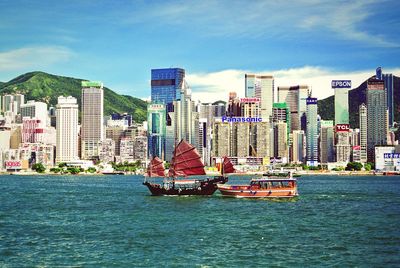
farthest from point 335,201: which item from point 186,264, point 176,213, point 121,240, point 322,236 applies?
point 186,264

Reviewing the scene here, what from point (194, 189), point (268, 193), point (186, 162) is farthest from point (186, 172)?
point (268, 193)

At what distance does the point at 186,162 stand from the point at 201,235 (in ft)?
143

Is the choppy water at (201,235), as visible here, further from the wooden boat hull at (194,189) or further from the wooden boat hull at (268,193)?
the wooden boat hull at (194,189)

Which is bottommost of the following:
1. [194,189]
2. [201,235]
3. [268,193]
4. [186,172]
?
[201,235]

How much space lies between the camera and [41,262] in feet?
128

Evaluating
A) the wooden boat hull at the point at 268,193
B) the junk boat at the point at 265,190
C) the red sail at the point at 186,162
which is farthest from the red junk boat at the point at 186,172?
the wooden boat hull at the point at 268,193

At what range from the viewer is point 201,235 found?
5066cm

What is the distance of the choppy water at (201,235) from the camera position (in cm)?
3988

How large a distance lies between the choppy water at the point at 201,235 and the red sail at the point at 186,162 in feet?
42.4

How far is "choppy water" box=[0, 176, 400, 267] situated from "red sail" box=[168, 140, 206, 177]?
1293cm

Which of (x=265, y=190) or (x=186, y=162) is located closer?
(x=265, y=190)

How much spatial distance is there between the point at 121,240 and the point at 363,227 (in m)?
22.6

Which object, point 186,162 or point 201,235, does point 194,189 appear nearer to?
point 186,162

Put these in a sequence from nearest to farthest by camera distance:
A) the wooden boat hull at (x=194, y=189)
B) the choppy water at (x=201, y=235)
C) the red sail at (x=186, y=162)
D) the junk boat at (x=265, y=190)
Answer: the choppy water at (x=201, y=235) < the junk boat at (x=265, y=190) < the red sail at (x=186, y=162) < the wooden boat hull at (x=194, y=189)
